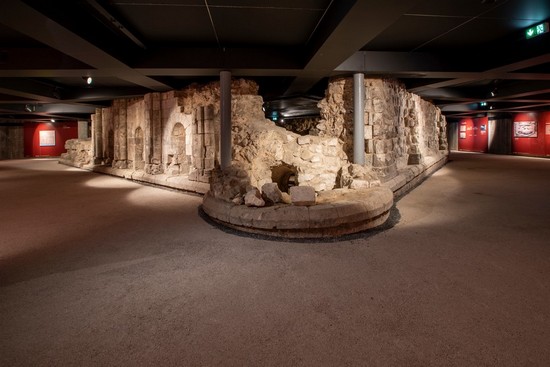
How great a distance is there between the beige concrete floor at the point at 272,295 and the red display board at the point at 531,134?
Answer: 16.8m

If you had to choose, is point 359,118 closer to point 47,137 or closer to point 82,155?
point 82,155

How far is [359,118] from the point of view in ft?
23.1

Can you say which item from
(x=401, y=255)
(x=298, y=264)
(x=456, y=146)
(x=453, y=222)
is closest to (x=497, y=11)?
(x=453, y=222)

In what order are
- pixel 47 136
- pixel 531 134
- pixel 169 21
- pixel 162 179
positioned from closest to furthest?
pixel 169 21
pixel 162 179
pixel 531 134
pixel 47 136

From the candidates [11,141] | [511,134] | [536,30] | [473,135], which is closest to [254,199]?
[536,30]

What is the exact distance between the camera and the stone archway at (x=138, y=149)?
12102 millimetres

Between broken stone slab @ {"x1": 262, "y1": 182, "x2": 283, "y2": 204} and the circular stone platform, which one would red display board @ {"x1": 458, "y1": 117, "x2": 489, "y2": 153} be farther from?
broken stone slab @ {"x1": 262, "y1": 182, "x2": 283, "y2": 204}

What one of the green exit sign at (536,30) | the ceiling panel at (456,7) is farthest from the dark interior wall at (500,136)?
the ceiling panel at (456,7)

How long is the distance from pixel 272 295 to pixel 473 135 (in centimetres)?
2638

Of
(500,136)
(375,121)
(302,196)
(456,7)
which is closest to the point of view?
(456,7)

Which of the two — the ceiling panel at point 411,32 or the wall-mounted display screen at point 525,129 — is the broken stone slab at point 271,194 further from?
the wall-mounted display screen at point 525,129

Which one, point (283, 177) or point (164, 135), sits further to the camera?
point (164, 135)

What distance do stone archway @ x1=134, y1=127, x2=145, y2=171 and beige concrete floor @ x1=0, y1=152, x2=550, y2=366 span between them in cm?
705

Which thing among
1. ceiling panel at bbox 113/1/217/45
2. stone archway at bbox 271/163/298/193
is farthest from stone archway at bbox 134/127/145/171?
ceiling panel at bbox 113/1/217/45
